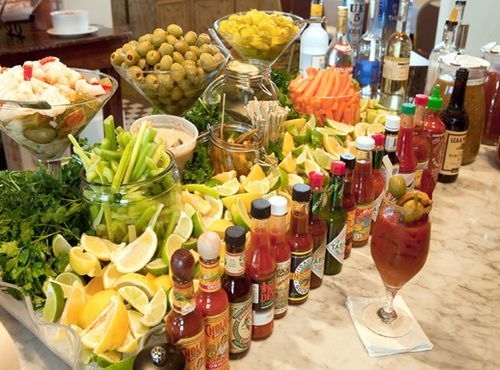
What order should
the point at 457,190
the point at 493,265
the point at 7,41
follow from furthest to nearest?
the point at 7,41 → the point at 457,190 → the point at 493,265

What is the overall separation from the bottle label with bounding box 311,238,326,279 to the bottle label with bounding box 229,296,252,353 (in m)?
0.24

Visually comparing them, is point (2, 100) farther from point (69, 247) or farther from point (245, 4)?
point (245, 4)

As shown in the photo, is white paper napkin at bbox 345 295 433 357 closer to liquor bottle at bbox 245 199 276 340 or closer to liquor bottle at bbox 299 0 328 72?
liquor bottle at bbox 245 199 276 340

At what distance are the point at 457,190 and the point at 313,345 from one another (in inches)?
34.1

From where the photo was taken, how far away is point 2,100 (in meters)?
1.09

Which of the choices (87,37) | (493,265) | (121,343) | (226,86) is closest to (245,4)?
(87,37)

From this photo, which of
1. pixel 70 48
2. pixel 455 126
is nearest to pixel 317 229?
pixel 455 126

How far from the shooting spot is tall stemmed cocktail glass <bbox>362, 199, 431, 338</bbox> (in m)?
0.98

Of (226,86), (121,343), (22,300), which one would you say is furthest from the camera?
(226,86)

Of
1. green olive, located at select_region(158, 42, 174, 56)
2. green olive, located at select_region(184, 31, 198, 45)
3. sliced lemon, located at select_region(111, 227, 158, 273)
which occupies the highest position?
green olive, located at select_region(184, 31, 198, 45)

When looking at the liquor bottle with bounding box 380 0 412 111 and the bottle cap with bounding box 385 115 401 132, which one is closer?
the bottle cap with bounding box 385 115 401 132

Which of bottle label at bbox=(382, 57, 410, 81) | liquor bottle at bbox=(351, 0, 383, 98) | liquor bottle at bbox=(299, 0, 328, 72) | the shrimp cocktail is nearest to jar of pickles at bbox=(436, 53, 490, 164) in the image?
bottle label at bbox=(382, 57, 410, 81)

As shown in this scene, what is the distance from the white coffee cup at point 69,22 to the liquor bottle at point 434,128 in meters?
1.96

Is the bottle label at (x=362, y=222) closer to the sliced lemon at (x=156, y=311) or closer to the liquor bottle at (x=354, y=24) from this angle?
the sliced lemon at (x=156, y=311)
